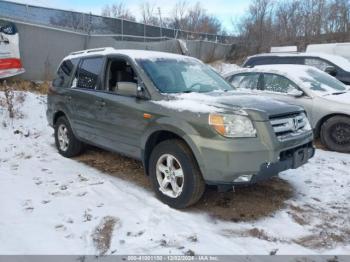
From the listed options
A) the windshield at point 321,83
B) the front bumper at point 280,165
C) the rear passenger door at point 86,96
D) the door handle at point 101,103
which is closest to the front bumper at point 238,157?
the front bumper at point 280,165

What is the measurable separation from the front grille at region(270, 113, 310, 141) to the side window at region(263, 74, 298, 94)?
2.97 metres

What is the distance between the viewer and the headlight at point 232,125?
4023 millimetres

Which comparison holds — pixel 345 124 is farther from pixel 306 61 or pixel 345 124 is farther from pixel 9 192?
pixel 9 192

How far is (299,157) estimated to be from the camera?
4496mm

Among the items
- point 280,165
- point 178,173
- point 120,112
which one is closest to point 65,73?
point 120,112

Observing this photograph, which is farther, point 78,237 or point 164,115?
point 164,115

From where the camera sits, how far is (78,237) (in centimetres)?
375

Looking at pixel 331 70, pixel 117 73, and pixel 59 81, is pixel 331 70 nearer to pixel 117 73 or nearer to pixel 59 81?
pixel 117 73

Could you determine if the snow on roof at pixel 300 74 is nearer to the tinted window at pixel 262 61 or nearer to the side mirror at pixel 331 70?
the side mirror at pixel 331 70

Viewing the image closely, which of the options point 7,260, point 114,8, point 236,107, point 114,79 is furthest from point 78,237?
point 114,8

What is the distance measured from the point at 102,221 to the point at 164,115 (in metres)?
1.35

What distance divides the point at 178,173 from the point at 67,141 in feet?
9.36

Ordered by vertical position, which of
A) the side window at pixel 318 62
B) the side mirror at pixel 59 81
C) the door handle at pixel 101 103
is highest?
the side window at pixel 318 62

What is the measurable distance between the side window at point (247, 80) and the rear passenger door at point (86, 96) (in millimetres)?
3478
